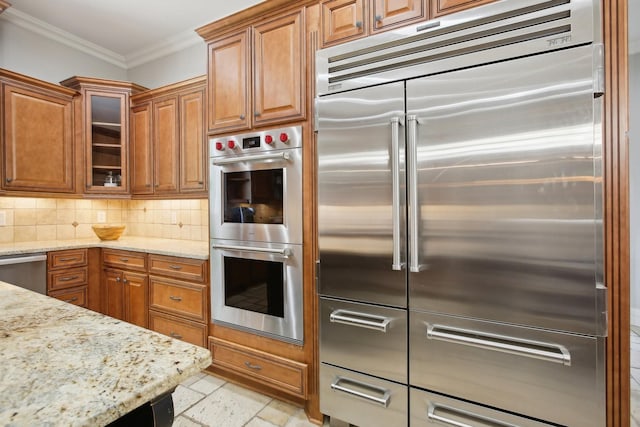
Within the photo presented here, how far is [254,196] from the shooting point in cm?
209

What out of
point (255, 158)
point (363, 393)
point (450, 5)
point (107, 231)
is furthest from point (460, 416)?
point (107, 231)

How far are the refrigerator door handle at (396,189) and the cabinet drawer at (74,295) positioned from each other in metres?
2.83

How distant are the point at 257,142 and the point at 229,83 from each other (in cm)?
50

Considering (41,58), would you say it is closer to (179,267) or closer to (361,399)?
(179,267)

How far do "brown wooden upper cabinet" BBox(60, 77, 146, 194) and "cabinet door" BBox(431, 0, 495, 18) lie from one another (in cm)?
294

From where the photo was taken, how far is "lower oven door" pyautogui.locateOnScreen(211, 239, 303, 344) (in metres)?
1.92

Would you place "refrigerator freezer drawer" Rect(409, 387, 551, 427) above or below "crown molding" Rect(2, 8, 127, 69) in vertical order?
below

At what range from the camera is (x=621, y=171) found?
1.23m

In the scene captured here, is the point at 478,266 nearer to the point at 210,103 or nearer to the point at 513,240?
the point at 513,240

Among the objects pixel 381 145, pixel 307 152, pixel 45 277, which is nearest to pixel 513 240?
pixel 381 145

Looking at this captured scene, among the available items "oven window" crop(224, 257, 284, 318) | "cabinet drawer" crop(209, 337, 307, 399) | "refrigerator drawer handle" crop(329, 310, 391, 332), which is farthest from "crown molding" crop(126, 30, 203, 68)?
"refrigerator drawer handle" crop(329, 310, 391, 332)

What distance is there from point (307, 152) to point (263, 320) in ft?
3.65

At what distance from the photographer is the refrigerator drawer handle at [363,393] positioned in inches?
63.2

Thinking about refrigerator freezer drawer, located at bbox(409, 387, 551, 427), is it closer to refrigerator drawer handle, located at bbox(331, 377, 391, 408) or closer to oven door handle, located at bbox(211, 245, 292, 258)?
refrigerator drawer handle, located at bbox(331, 377, 391, 408)
